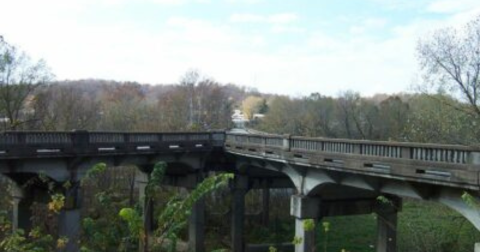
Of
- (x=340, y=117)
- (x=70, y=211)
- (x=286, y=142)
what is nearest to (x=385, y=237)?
(x=286, y=142)

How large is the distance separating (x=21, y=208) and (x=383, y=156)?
55.1 feet

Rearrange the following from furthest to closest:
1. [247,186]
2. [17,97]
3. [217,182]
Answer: [17,97], [247,186], [217,182]

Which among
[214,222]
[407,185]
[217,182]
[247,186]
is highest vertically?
[217,182]

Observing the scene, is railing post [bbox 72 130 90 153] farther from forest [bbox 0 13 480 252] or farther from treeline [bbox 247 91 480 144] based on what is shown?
treeline [bbox 247 91 480 144]

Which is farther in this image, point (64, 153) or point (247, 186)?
point (247, 186)

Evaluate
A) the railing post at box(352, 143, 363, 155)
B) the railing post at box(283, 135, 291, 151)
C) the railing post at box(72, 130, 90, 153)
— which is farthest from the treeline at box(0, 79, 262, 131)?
the railing post at box(352, 143, 363, 155)

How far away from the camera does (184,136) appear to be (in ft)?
100

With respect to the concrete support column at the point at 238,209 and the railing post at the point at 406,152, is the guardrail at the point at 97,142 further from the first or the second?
the railing post at the point at 406,152

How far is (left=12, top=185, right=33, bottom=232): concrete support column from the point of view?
79.4 feet

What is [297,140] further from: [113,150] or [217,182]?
[217,182]

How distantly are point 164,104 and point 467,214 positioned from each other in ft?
174

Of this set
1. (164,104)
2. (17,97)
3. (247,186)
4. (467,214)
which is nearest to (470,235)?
(247,186)

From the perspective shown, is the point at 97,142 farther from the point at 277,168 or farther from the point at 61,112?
the point at 61,112

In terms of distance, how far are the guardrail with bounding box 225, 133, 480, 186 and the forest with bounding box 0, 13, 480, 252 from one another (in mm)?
1812
